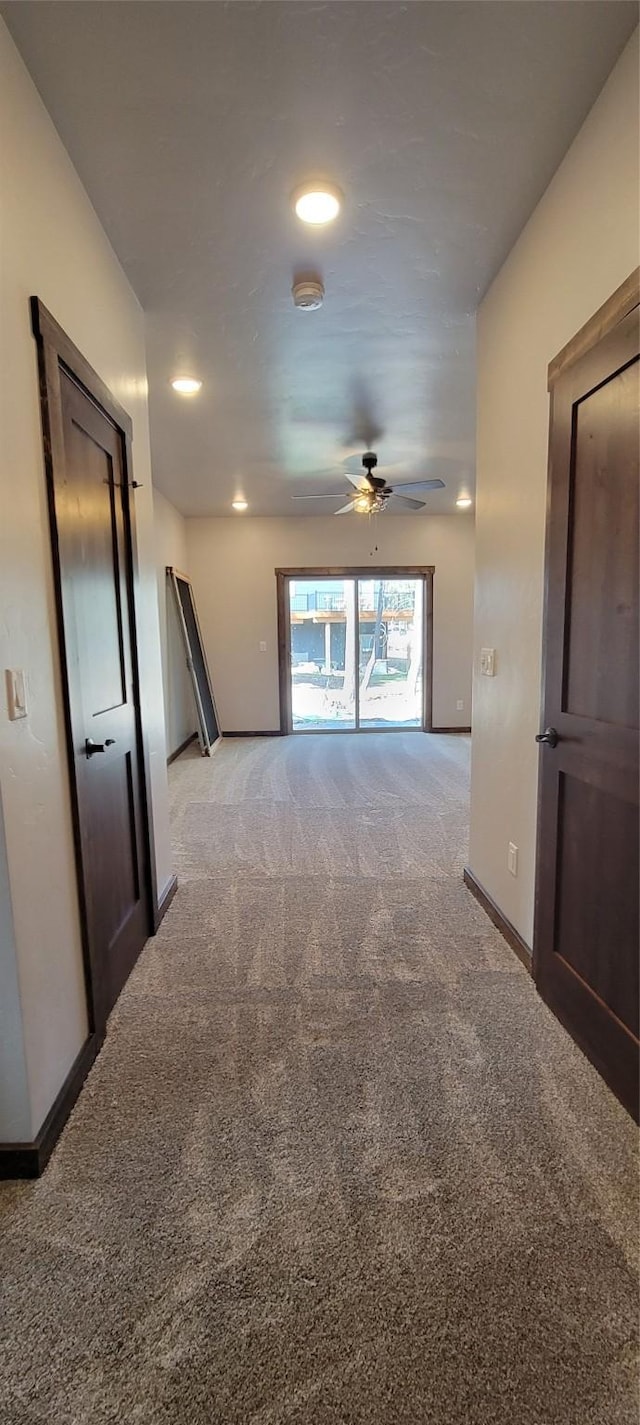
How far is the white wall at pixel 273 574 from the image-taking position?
661 centimetres

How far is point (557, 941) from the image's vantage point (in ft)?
6.09

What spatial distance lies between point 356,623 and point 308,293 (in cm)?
461

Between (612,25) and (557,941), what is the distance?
242 cm

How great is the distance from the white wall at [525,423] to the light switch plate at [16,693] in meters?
1.61

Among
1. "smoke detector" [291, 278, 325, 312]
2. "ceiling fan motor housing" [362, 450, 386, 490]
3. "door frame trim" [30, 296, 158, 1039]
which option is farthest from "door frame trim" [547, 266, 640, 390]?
"ceiling fan motor housing" [362, 450, 386, 490]

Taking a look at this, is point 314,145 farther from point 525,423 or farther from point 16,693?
point 16,693

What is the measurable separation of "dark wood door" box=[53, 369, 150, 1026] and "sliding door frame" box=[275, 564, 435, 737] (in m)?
4.52

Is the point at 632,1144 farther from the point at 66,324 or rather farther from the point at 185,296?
the point at 185,296

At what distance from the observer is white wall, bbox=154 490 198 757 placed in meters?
5.43

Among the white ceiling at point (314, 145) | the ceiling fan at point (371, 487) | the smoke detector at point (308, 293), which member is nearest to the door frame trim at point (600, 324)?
the white ceiling at point (314, 145)

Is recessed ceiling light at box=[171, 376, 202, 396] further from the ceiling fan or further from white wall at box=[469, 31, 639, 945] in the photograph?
white wall at box=[469, 31, 639, 945]

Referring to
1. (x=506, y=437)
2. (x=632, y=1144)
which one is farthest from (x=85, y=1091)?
(x=506, y=437)

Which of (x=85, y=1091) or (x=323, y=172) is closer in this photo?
(x=85, y=1091)

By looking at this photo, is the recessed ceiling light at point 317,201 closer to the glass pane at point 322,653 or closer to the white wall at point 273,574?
the white wall at point 273,574
